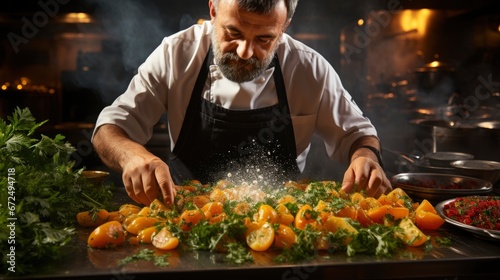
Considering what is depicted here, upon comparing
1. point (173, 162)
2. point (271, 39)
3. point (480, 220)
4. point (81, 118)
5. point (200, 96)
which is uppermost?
point (271, 39)

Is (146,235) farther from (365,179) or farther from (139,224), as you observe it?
(365,179)

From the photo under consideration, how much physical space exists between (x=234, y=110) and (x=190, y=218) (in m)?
1.14

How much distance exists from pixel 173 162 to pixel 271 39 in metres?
1.05

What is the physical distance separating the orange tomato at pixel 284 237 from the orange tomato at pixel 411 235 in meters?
0.42

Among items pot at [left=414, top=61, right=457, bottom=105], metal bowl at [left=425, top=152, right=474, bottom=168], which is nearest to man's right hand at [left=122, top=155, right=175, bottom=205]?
metal bowl at [left=425, top=152, right=474, bottom=168]

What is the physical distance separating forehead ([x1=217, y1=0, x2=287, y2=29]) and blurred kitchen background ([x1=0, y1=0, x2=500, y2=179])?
237cm

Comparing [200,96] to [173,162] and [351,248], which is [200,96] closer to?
[173,162]

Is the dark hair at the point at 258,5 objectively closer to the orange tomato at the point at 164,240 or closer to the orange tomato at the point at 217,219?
the orange tomato at the point at 217,219

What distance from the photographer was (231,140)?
9.39ft

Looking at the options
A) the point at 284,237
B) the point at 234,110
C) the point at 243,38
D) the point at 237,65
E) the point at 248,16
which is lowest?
the point at 284,237

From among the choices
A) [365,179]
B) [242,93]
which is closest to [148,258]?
[365,179]

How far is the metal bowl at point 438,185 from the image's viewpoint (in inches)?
92.4

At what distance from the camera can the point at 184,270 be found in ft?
5.03

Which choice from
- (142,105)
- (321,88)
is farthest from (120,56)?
(321,88)
